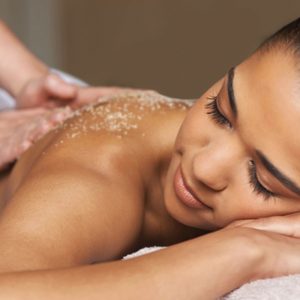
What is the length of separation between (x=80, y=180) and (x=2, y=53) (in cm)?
71

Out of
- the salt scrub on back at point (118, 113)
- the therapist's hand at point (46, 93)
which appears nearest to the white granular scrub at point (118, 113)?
the salt scrub on back at point (118, 113)

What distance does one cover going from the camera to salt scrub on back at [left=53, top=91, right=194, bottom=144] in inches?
43.3

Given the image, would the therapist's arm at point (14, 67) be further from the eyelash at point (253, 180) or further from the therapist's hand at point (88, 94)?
the eyelash at point (253, 180)

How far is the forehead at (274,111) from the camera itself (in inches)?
34.0

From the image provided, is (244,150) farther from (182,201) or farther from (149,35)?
(149,35)

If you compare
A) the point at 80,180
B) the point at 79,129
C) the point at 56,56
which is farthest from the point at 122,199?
the point at 56,56

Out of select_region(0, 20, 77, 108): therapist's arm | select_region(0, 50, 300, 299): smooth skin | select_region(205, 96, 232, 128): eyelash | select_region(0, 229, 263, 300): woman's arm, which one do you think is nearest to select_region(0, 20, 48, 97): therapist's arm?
select_region(0, 20, 77, 108): therapist's arm

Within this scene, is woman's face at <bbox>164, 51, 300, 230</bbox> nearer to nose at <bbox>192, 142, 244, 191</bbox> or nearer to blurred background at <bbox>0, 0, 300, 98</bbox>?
nose at <bbox>192, 142, 244, 191</bbox>

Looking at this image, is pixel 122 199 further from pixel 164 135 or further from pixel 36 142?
pixel 36 142

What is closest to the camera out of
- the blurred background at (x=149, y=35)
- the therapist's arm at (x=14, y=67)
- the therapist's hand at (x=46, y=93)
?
the therapist's hand at (x=46, y=93)

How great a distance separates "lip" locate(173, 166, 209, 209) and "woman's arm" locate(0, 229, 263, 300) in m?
0.13

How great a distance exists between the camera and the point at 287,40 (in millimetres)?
931

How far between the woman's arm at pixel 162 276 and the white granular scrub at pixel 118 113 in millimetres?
330

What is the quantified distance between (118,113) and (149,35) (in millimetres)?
1447
